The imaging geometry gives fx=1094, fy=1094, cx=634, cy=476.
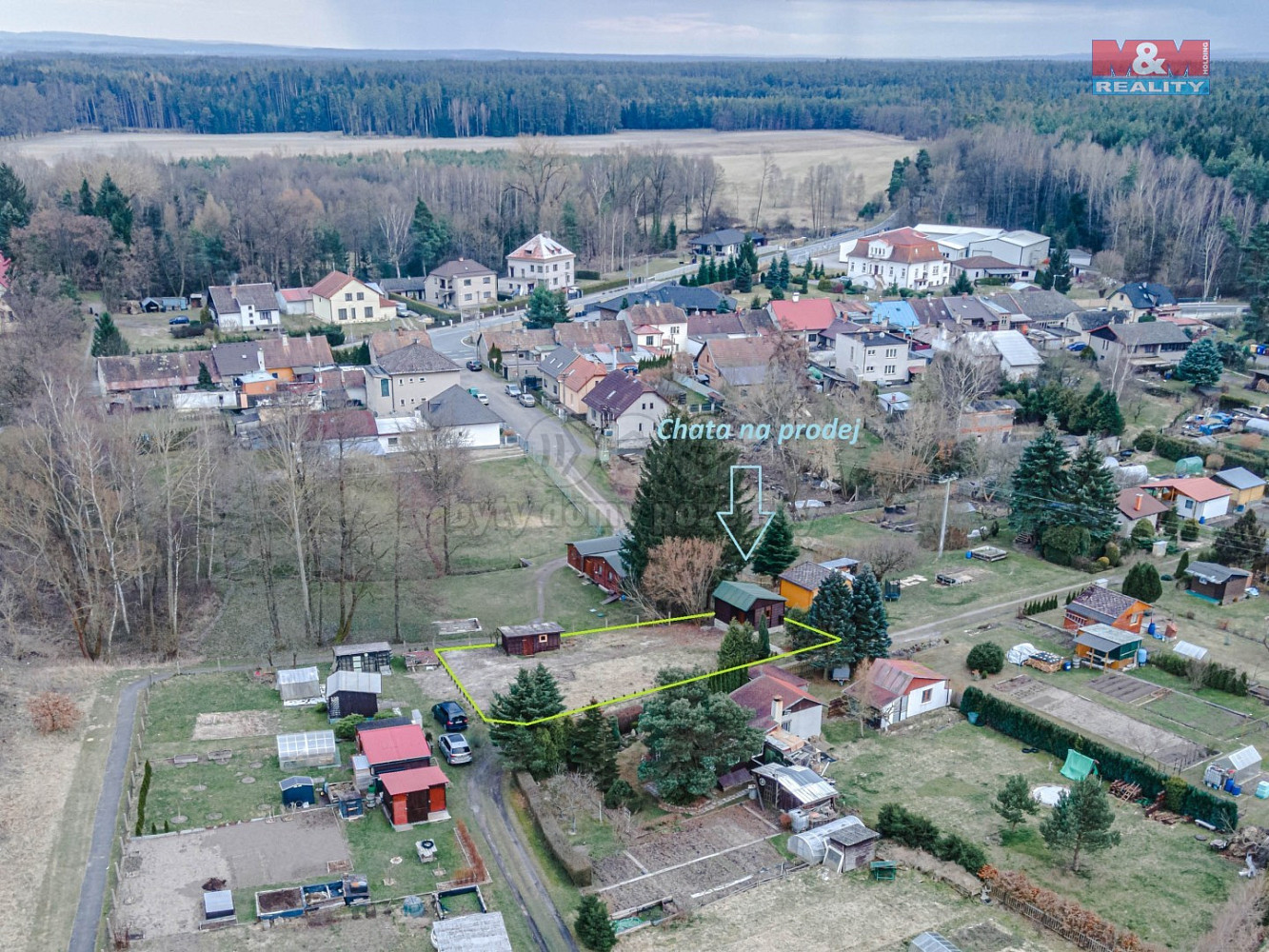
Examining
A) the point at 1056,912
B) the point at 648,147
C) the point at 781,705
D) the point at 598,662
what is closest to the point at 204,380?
the point at 598,662

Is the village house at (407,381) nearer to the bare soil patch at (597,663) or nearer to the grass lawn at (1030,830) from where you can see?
the bare soil patch at (597,663)

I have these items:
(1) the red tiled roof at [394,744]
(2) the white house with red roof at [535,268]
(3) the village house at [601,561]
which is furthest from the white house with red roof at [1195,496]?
(2) the white house with red roof at [535,268]

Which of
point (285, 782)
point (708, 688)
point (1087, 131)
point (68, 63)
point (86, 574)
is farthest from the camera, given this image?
point (68, 63)

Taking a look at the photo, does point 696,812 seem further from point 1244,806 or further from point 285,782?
point 1244,806

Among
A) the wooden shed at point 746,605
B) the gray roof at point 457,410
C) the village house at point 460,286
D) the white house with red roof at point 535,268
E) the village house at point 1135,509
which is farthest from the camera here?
the white house with red roof at point 535,268

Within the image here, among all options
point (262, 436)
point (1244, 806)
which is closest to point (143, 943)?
point (1244, 806)
